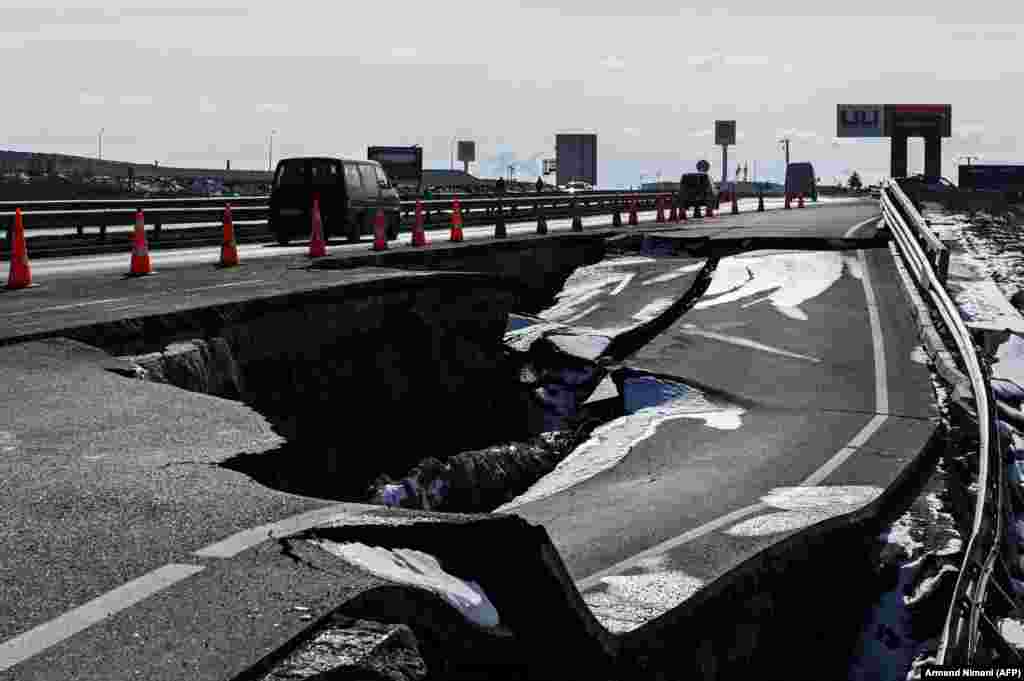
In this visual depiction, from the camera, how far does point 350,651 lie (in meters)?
4.45

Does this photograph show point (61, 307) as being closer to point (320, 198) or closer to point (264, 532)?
point (264, 532)

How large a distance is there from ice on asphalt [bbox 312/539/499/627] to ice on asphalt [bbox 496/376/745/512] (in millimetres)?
5126

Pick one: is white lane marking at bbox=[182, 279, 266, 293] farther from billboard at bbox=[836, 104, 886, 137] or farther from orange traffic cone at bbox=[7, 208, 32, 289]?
billboard at bbox=[836, 104, 886, 137]

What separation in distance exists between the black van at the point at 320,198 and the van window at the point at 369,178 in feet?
1.57

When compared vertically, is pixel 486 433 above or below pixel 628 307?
below

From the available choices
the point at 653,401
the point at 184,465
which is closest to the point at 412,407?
the point at 653,401

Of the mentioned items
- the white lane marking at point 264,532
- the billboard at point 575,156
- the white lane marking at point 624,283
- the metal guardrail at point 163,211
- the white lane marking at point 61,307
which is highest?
the billboard at point 575,156

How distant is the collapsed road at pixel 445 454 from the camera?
16.6 ft

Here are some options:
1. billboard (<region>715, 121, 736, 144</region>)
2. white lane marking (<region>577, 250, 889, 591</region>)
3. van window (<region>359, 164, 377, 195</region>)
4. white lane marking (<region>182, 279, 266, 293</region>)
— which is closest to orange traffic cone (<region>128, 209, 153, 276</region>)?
white lane marking (<region>182, 279, 266, 293</region>)

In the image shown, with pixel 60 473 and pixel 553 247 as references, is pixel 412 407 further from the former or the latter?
pixel 553 247

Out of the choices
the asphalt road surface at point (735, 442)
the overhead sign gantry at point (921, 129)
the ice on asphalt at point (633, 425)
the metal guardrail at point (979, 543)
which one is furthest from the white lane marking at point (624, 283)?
the overhead sign gantry at point (921, 129)

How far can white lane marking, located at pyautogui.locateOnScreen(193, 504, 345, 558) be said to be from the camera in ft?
18.4

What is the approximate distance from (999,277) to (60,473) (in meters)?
18.7

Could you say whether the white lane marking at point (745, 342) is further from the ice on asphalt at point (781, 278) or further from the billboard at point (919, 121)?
the billboard at point (919, 121)
